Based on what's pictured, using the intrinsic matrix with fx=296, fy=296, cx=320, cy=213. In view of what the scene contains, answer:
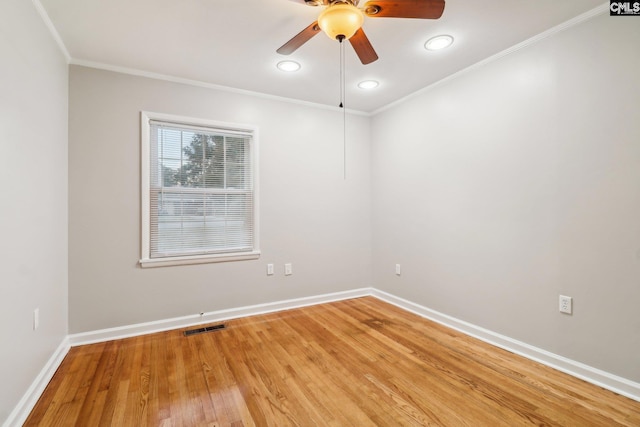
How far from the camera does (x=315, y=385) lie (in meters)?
2.01

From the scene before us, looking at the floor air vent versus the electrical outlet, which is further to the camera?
the floor air vent

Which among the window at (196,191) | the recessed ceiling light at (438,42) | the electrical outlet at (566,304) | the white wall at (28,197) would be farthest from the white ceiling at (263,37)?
the electrical outlet at (566,304)

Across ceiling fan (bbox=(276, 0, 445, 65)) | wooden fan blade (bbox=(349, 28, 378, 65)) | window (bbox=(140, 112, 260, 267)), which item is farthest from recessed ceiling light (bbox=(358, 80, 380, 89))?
ceiling fan (bbox=(276, 0, 445, 65))

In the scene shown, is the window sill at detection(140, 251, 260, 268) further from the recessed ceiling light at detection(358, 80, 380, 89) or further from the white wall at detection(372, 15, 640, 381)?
the recessed ceiling light at detection(358, 80, 380, 89)

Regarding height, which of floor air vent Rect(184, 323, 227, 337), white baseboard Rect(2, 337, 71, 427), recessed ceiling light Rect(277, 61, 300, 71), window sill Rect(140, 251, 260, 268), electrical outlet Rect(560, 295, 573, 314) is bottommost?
floor air vent Rect(184, 323, 227, 337)

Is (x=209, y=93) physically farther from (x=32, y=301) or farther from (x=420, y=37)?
(x=32, y=301)

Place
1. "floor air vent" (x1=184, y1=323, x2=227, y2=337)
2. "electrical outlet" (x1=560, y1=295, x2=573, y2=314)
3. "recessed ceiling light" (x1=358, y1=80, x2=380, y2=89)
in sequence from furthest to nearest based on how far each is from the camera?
"recessed ceiling light" (x1=358, y1=80, x2=380, y2=89), "floor air vent" (x1=184, y1=323, x2=227, y2=337), "electrical outlet" (x1=560, y1=295, x2=573, y2=314)

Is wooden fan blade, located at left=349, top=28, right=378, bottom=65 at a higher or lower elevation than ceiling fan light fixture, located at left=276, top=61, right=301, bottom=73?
lower

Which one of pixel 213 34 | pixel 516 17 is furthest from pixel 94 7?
pixel 516 17

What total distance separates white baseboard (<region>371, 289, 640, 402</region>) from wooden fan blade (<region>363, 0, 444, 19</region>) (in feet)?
8.23

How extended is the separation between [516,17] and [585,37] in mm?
491

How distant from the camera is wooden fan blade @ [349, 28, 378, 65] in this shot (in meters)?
1.82

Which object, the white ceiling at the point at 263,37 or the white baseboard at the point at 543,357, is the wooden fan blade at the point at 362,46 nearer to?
the white ceiling at the point at 263,37

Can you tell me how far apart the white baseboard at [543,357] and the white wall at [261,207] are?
1269mm
